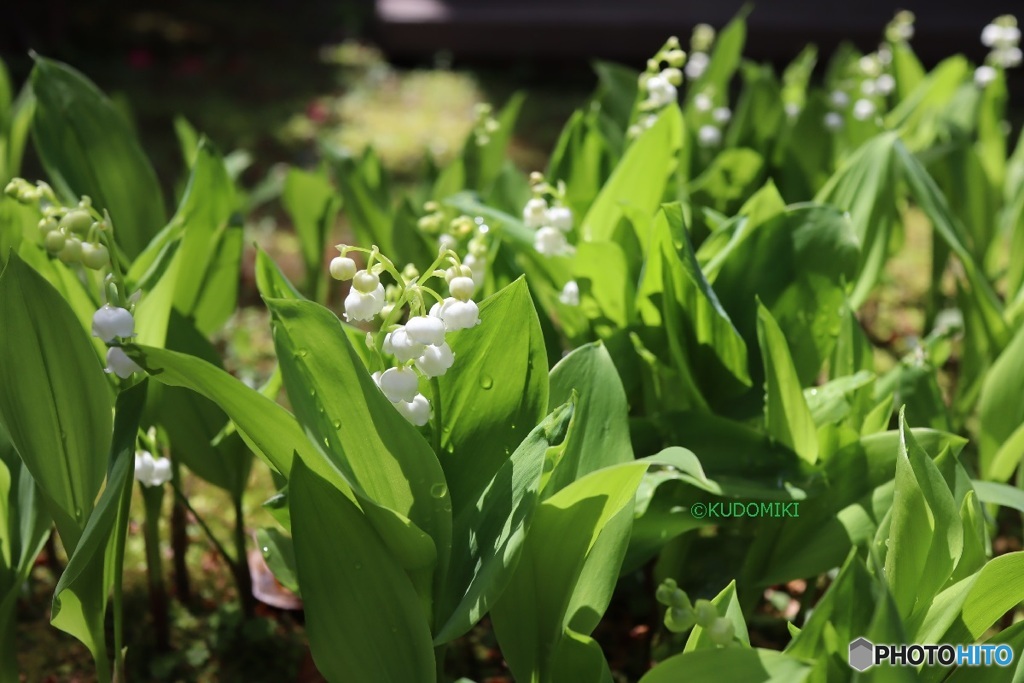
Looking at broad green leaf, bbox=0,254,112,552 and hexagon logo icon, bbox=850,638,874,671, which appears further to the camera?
broad green leaf, bbox=0,254,112,552

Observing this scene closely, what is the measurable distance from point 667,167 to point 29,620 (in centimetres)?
152

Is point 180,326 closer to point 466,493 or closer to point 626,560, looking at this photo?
point 466,493

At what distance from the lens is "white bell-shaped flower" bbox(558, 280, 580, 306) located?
1.76 metres

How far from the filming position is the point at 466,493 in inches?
52.7

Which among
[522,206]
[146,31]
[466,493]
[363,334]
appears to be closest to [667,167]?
[522,206]

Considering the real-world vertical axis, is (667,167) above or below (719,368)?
above

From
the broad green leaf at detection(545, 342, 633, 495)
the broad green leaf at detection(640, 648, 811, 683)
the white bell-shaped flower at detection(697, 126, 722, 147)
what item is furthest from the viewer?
the white bell-shaped flower at detection(697, 126, 722, 147)

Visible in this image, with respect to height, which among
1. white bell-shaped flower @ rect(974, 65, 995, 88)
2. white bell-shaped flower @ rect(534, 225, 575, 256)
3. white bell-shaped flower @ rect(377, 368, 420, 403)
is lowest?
white bell-shaped flower @ rect(534, 225, 575, 256)

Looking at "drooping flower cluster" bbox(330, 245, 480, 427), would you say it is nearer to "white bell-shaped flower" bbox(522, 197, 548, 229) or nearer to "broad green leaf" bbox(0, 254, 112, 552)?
"broad green leaf" bbox(0, 254, 112, 552)

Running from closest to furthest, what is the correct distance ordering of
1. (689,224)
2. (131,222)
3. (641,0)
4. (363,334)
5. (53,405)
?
1. (53,405)
2. (363,334)
3. (131,222)
4. (689,224)
5. (641,0)

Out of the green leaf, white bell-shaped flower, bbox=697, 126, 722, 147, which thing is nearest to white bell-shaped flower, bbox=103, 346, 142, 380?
the green leaf

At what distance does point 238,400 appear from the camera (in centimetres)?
114

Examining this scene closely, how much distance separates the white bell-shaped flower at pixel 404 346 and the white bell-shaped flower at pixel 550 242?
65 centimetres

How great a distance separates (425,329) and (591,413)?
385mm
